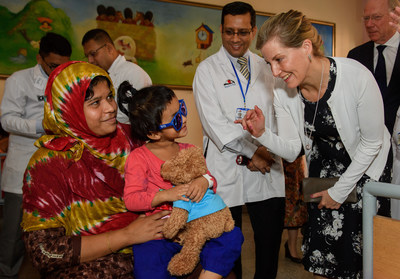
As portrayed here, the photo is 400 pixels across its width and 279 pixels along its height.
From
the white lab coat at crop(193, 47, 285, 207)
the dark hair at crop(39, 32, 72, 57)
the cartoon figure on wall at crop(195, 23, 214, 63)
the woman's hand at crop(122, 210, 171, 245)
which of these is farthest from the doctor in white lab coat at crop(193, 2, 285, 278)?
the cartoon figure on wall at crop(195, 23, 214, 63)

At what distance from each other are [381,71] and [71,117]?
2.33m

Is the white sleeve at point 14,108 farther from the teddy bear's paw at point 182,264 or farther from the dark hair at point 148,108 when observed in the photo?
the teddy bear's paw at point 182,264

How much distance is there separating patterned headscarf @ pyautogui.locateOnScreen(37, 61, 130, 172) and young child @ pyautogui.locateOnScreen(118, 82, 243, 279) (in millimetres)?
184

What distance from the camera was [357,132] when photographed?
6.45 ft

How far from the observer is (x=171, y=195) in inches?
63.7

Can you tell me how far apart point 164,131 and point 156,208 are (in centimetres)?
38

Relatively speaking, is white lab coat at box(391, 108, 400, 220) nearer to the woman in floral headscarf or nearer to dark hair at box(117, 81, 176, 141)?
dark hair at box(117, 81, 176, 141)

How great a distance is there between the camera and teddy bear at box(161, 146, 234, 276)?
5.20 ft

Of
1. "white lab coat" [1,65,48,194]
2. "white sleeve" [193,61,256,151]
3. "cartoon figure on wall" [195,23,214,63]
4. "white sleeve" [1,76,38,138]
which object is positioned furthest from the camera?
"cartoon figure on wall" [195,23,214,63]

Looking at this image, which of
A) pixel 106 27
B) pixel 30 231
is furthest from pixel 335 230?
pixel 106 27

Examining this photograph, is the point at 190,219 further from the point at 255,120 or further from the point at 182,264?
the point at 255,120

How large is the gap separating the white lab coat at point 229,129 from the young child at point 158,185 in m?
0.76

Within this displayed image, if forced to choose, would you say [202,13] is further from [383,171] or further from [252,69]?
[383,171]

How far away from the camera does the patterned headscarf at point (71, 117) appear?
1.78 meters
